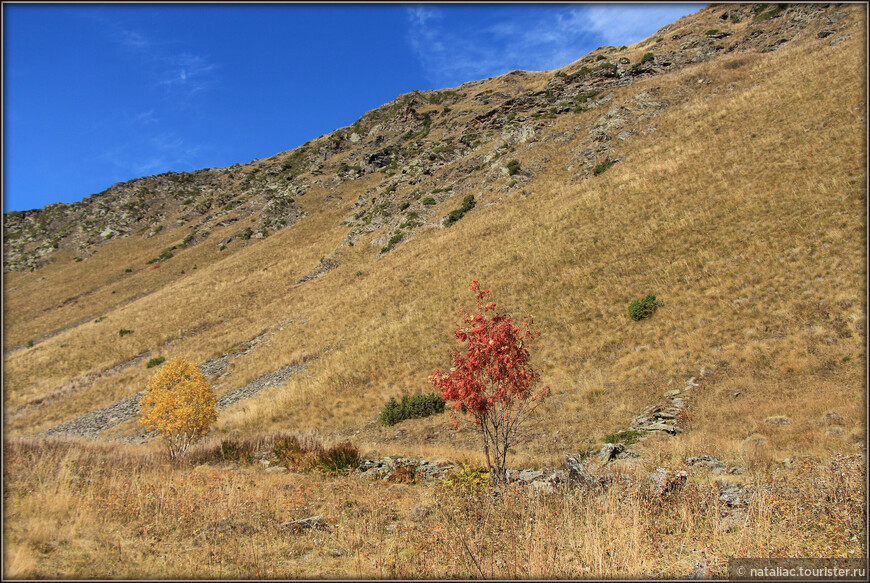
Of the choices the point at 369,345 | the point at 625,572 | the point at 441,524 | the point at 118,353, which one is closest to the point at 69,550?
the point at 441,524

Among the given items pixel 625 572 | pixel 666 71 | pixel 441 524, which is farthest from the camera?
pixel 666 71

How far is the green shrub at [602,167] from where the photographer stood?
34719mm

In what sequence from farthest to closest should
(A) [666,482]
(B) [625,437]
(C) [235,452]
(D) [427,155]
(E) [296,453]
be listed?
(D) [427,155], (C) [235,452], (E) [296,453], (B) [625,437], (A) [666,482]

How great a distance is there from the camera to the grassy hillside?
6172 millimetres

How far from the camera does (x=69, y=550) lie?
5109mm

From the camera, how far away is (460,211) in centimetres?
4228

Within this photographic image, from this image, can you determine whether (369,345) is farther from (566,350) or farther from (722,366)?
(722,366)

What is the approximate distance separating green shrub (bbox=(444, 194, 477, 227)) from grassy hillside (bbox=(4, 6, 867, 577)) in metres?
1.03

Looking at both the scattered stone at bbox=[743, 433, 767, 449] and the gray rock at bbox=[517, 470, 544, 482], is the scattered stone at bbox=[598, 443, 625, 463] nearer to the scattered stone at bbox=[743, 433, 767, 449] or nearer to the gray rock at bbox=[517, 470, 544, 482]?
the gray rock at bbox=[517, 470, 544, 482]

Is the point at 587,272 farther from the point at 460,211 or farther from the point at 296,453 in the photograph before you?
the point at 460,211

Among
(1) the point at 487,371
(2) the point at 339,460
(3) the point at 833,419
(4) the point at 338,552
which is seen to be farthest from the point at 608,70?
(4) the point at 338,552

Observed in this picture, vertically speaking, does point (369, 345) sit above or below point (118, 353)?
below

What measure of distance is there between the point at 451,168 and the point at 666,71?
109 ft

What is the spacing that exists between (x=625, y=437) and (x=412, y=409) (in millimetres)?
8878
